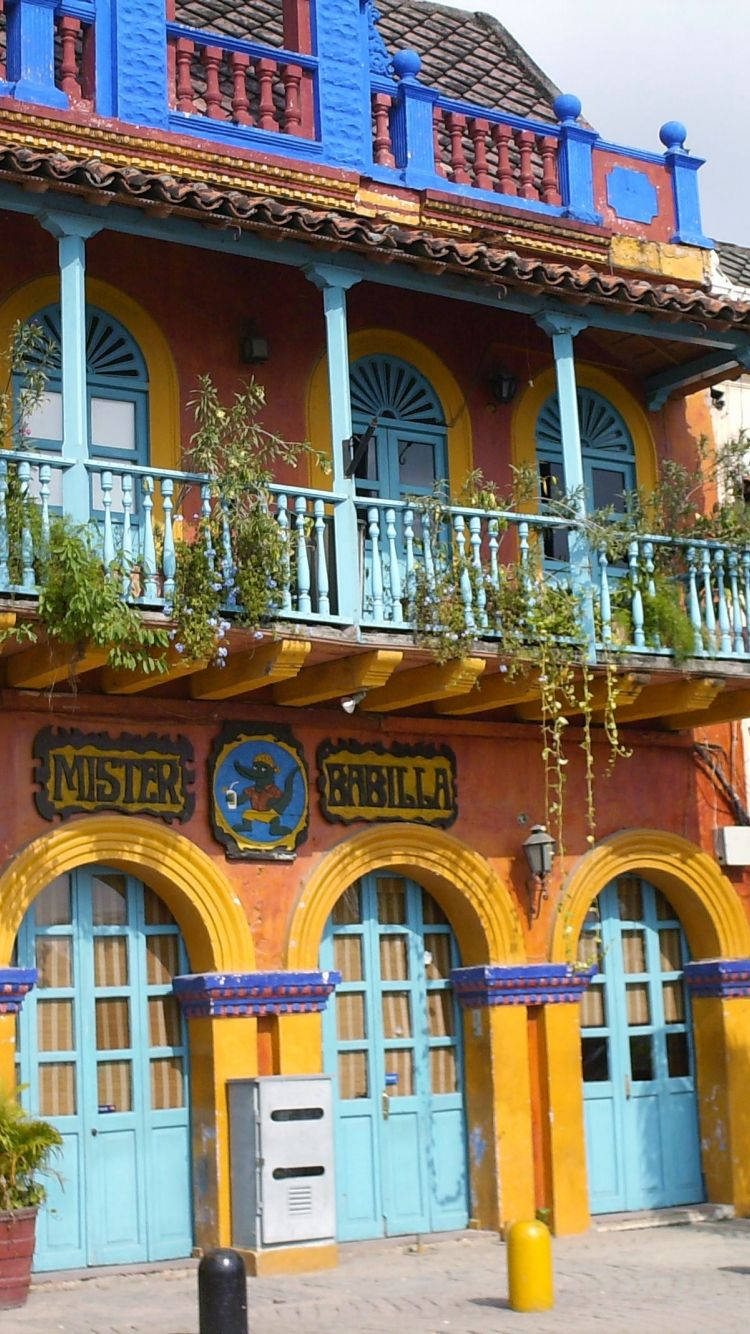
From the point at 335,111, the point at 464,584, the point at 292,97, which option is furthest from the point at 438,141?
the point at 464,584

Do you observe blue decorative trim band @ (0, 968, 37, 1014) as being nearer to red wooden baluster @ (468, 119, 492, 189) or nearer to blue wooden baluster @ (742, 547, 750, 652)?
blue wooden baluster @ (742, 547, 750, 652)

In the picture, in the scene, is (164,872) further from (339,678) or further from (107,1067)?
(339,678)

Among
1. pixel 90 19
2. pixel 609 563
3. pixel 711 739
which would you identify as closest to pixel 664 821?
pixel 711 739

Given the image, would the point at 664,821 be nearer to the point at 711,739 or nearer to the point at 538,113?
the point at 711,739

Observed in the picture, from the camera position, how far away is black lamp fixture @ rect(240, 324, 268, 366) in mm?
14156

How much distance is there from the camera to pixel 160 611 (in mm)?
12195

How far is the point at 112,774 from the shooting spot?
13.1 metres

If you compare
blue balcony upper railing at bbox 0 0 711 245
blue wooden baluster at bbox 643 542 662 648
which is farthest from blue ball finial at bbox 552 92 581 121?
blue wooden baluster at bbox 643 542 662 648

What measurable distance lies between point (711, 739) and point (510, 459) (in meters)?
2.87

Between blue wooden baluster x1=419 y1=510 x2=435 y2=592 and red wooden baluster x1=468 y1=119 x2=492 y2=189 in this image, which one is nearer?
blue wooden baluster x1=419 y1=510 x2=435 y2=592

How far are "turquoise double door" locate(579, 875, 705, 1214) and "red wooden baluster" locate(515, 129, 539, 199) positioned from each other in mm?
5722

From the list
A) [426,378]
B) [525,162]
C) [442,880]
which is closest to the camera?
[442,880]

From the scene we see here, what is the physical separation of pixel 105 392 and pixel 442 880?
169 inches

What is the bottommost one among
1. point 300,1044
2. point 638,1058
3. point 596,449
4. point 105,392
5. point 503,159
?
point 638,1058
